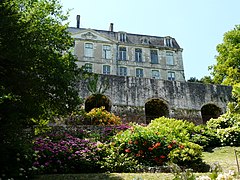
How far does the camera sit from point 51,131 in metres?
11.2

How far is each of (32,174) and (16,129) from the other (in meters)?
1.41

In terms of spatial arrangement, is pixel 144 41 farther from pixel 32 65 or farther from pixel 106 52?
pixel 32 65

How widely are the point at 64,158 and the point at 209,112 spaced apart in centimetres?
1475

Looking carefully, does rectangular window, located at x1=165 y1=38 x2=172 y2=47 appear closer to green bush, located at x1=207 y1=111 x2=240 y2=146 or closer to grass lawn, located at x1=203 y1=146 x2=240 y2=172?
green bush, located at x1=207 y1=111 x2=240 y2=146

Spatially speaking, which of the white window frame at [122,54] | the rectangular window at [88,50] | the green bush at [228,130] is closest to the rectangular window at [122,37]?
the white window frame at [122,54]

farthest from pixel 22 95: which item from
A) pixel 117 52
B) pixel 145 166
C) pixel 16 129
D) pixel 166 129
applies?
pixel 117 52

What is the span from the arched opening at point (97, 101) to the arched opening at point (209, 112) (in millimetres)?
7003

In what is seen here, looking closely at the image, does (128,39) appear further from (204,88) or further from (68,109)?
(68,109)

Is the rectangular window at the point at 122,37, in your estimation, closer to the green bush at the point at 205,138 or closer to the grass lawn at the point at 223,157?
the green bush at the point at 205,138

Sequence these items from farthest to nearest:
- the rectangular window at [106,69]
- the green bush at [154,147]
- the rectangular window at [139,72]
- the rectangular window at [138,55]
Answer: the rectangular window at [138,55] → the rectangular window at [139,72] → the rectangular window at [106,69] → the green bush at [154,147]

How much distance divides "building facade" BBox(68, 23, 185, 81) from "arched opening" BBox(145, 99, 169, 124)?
40.1 ft

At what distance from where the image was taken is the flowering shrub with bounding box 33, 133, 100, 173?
7.71 metres

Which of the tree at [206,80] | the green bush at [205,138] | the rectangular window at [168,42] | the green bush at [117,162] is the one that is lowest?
the green bush at [117,162]

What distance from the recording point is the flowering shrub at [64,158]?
771 centimetres
